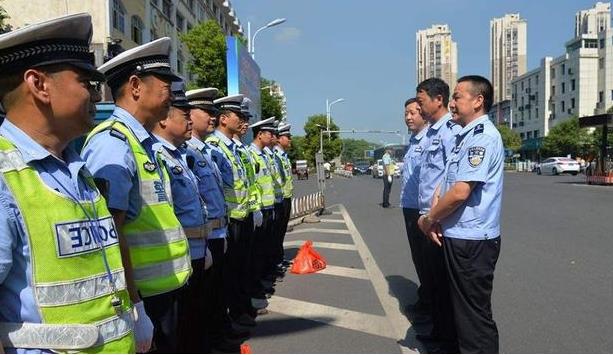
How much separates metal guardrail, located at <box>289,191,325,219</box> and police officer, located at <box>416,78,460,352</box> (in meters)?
A: 7.27

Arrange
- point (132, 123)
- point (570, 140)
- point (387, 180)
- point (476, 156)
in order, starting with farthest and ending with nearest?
point (570, 140) → point (387, 180) → point (476, 156) → point (132, 123)

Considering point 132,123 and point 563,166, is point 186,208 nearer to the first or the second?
point 132,123

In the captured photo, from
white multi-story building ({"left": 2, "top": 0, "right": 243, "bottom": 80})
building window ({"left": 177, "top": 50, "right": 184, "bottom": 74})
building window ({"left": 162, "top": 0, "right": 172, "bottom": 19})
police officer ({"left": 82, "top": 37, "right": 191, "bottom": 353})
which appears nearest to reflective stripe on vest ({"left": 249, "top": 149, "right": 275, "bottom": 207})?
police officer ({"left": 82, "top": 37, "right": 191, "bottom": 353})

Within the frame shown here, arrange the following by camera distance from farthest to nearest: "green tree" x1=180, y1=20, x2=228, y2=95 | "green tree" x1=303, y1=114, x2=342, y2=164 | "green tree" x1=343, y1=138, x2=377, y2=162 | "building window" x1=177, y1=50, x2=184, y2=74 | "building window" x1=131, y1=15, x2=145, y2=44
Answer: "green tree" x1=343, y1=138, x2=377, y2=162 < "green tree" x1=303, y1=114, x2=342, y2=164 < "building window" x1=177, y1=50, x2=184, y2=74 < "building window" x1=131, y1=15, x2=145, y2=44 < "green tree" x1=180, y1=20, x2=228, y2=95

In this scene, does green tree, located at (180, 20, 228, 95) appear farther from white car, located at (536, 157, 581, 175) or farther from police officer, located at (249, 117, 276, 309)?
white car, located at (536, 157, 581, 175)

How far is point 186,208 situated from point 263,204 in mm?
2956

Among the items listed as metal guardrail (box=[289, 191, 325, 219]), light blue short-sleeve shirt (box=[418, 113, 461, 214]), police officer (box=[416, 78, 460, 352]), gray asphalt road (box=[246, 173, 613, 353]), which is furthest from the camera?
metal guardrail (box=[289, 191, 325, 219])

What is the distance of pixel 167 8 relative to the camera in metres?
30.9

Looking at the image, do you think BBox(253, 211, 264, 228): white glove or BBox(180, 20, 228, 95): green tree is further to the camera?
BBox(180, 20, 228, 95): green tree

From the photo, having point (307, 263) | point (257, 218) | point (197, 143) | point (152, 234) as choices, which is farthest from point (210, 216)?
point (307, 263)

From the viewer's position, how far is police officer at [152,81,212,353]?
3.03 meters

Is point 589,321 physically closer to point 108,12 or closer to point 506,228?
point 506,228

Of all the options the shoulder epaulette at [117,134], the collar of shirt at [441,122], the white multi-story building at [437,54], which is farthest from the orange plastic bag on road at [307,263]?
the white multi-story building at [437,54]

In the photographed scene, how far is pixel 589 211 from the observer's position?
12.3 meters
